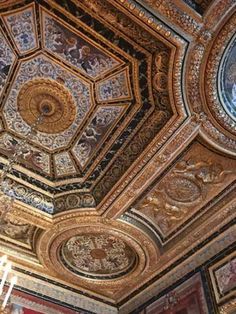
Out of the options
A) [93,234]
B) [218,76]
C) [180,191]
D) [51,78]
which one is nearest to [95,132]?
[51,78]

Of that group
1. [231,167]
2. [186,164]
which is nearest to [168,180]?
[186,164]

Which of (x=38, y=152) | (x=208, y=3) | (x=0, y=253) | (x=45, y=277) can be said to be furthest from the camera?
(x=45, y=277)

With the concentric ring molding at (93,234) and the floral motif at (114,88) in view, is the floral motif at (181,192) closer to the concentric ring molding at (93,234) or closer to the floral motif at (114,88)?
the concentric ring molding at (93,234)

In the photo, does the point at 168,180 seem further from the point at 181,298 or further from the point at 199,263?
the point at 181,298

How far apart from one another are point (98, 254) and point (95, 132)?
3032 mm

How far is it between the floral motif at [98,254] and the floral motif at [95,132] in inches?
74.8

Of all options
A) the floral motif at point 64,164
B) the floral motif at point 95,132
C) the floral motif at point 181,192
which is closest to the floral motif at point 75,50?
the floral motif at point 95,132

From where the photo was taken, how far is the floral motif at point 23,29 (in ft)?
15.5

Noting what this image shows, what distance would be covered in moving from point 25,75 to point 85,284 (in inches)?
194

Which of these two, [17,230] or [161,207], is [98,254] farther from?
[161,207]

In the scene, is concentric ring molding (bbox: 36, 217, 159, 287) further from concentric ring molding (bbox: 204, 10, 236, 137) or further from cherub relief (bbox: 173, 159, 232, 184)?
concentric ring molding (bbox: 204, 10, 236, 137)

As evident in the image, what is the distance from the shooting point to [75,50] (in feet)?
16.7

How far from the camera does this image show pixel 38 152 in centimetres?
629

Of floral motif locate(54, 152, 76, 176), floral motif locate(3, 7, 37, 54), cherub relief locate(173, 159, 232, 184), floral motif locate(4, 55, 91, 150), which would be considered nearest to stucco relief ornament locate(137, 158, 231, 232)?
cherub relief locate(173, 159, 232, 184)
